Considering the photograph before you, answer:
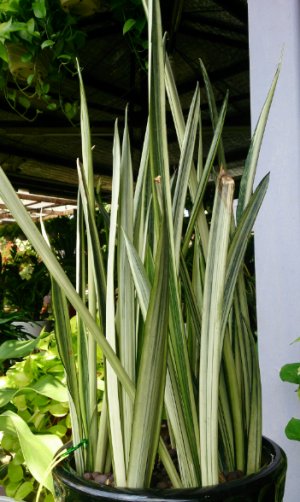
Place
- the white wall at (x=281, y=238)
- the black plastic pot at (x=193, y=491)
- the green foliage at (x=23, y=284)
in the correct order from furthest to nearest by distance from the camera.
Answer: the green foliage at (x=23, y=284)
the white wall at (x=281, y=238)
the black plastic pot at (x=193, y=491)

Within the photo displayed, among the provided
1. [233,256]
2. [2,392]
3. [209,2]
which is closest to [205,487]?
[233,256]

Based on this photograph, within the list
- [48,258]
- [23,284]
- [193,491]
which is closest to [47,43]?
[48,258]

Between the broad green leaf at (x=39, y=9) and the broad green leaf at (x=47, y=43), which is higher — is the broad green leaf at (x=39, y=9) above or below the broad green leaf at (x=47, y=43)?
above

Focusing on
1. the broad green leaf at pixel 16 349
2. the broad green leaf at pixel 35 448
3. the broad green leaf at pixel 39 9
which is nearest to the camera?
the broad green leaf at pixel 35 448

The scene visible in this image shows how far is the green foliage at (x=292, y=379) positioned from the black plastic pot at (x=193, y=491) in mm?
305

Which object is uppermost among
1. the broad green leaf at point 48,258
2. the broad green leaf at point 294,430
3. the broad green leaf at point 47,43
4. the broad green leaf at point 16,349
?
the broad green leaf at point 47,43

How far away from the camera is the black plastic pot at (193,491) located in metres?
0.31

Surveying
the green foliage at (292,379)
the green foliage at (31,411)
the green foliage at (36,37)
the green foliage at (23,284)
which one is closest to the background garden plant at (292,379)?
the green foliage at (292,379)

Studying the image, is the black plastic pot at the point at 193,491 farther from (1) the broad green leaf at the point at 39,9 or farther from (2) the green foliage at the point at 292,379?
(1) the broad green leaf at the point at 39,9

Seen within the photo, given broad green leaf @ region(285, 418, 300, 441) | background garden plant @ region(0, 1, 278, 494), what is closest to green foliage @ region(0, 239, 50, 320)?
broad green leaf @ region(285, 418, 300, 441)

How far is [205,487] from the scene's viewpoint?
0.32 metres

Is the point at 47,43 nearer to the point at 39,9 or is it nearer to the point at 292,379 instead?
the point at 39,9

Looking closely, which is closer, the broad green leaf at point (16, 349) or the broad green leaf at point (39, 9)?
the broad green leaf at point (16, 349)

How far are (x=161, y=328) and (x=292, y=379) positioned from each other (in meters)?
0.45
